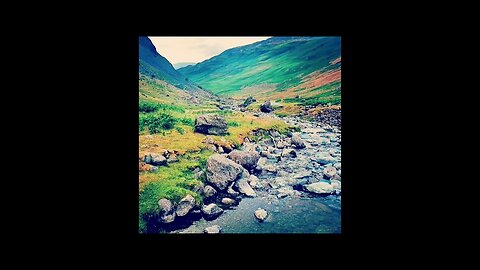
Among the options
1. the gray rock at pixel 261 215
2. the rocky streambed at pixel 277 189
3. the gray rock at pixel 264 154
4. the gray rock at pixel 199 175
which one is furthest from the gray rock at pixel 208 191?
the gray rock at pixel 264 154

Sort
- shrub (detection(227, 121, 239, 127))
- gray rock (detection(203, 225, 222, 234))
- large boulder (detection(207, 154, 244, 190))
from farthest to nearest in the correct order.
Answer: shrub (detection(227, 121, 239, 127)), large boulder (detection(207, 154, 244, 190)), gray rock (detection(203, 225, 222, 234))

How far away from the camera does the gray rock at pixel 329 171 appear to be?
104 inches

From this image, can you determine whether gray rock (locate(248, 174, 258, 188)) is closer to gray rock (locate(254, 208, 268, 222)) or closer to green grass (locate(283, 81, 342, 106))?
gray rock (locate(254, 208, 268, 222))

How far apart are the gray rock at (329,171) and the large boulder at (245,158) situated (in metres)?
0.62

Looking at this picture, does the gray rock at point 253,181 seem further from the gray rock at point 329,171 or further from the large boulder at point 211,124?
the gray rock at point 329,171

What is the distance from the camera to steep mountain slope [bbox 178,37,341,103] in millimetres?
2699

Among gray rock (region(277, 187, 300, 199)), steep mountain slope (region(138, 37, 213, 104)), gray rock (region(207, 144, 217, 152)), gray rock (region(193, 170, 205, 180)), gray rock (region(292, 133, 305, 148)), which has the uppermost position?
steep mountain slope (region(138, 37, 213, 104))

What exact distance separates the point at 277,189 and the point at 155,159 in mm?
1128

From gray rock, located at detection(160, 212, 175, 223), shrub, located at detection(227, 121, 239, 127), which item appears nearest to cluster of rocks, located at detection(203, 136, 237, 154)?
shrub, located at detection(227, 121, 239, 127)

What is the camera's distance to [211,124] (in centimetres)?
276

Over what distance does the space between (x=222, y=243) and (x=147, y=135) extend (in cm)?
116
